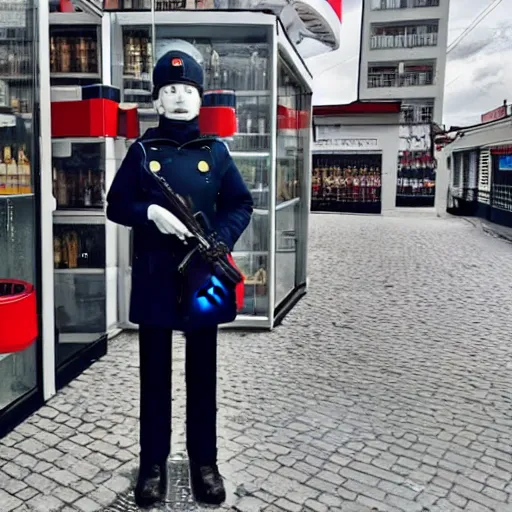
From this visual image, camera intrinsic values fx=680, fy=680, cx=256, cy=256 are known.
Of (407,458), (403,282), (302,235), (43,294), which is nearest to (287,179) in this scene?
(302,235)

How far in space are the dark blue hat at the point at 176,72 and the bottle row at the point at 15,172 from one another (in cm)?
144

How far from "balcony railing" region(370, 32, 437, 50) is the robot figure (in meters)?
30.5

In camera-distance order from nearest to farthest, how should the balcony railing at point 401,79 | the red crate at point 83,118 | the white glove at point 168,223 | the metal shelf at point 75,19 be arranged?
the white glove at point 168,223 → the red crate at point 83,118 → the metal shelf at point 75,19 → the balcony railing at point 401,79

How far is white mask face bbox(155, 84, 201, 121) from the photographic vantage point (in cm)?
312

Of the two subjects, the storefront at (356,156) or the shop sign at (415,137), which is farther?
the shop sign at (415,137)

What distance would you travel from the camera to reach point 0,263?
4316mm

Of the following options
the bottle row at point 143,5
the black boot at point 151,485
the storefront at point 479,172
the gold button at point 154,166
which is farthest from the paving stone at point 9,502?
the storefront at point 479,172

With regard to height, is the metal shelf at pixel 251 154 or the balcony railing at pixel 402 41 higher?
the balcony railing at pixel 402 41

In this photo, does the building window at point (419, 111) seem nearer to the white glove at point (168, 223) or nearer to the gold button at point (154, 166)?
the gold button at point (154, 166)

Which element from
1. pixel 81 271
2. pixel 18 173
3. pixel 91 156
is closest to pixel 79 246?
pixel 81 271

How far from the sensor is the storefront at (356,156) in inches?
947

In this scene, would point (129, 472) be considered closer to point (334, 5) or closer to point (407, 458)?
point (407, 458)

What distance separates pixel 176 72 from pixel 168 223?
72cm

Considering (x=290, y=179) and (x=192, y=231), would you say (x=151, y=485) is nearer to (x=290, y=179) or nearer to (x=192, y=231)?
(x=192, y=231)
